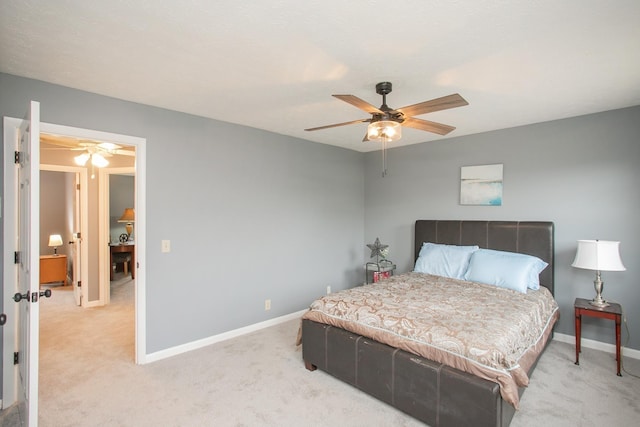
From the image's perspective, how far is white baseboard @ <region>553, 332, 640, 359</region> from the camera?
10.5 feet

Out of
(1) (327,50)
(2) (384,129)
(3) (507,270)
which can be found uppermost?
(1) (327,50)

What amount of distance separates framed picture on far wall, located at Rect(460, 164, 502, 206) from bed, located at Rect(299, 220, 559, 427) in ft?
1.78

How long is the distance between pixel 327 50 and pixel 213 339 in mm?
3161

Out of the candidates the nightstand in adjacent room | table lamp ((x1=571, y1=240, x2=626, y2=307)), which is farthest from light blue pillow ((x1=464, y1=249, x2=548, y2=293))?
the nightstand in adjacent room

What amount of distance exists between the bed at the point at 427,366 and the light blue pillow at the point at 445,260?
0.18 m

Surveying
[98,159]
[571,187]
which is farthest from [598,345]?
[98,159]

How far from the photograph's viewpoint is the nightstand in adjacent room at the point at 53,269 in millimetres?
6090

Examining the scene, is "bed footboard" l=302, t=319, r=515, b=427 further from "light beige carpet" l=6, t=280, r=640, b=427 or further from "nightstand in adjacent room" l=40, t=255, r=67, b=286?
"nightstand in adjacent room" l=40, t=255, r=67, b=286

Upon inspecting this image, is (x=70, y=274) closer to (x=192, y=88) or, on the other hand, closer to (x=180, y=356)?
(x=180, y=356)

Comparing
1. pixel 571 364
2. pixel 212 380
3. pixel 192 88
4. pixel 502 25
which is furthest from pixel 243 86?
pixel 571 364

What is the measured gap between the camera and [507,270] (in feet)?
11.1

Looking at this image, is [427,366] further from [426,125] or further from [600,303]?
[600,303]

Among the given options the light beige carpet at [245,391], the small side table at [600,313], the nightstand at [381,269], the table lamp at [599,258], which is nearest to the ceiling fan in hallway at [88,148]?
the light beige carpet at [245,391]

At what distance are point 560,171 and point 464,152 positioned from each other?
3.62 feet
